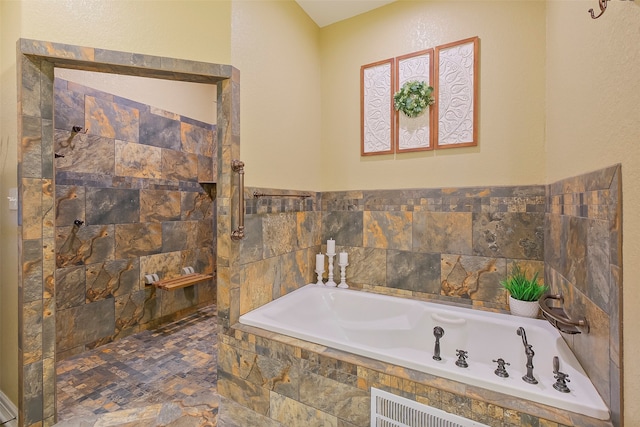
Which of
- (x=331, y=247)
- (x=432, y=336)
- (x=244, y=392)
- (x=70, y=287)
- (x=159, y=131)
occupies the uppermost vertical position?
(x=159, y=131)

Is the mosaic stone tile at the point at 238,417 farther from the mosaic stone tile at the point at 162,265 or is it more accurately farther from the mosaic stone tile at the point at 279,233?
the mosaic stone tile at the point at 162,265

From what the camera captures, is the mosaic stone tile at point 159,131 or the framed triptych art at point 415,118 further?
the mosaic stone tile at point 159,131

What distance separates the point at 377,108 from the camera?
242 centimetres

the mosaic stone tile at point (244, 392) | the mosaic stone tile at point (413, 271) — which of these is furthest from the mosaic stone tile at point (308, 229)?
the mosaic stone tile at point (244, 392)

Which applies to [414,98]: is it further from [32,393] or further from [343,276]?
[32,393]

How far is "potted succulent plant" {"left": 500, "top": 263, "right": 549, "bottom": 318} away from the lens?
1812 mm

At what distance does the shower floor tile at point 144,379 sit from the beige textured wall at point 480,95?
192 cm

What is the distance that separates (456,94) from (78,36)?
2.44 meters

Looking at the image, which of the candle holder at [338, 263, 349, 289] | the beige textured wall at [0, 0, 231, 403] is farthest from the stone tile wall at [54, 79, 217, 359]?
the candle holder at [338, 263, 349, 289]

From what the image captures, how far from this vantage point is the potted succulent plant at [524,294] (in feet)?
5.95

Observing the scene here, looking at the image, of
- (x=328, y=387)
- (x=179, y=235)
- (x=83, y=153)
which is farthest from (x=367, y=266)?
(x=83, y=153)

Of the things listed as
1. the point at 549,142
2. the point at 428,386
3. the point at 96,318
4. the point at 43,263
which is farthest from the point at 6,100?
the point at 549,142

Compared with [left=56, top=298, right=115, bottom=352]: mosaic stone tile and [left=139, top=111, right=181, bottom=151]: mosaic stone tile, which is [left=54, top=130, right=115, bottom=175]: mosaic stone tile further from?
[left=56, top=298, right=115, bottom=352]: mosaic stone tile

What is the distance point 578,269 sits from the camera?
1287mm
